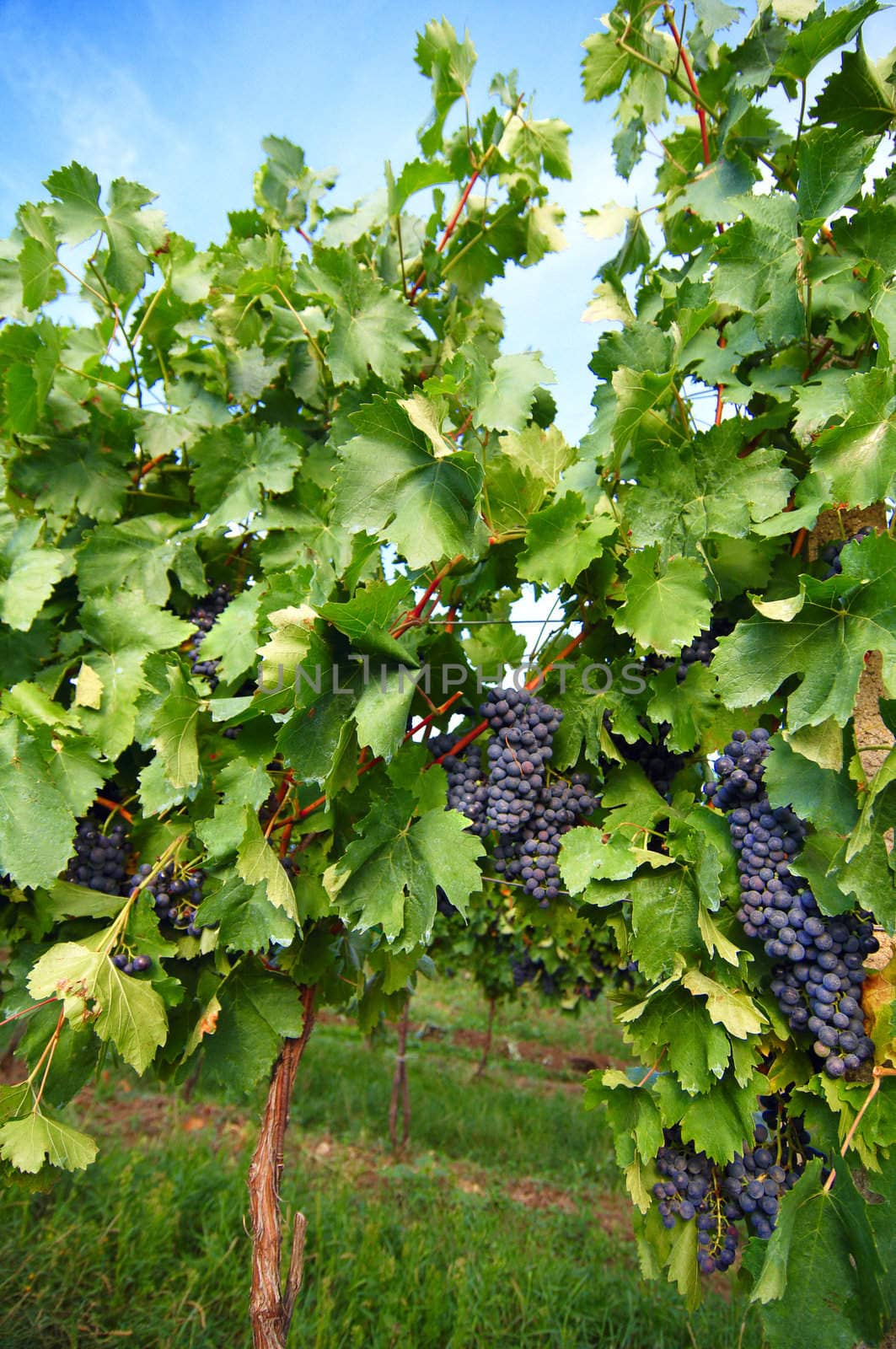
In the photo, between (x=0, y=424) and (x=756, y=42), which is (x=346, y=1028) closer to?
(x=0, y=424)

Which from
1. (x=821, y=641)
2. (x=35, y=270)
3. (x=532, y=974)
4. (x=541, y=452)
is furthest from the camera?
(x=532, y=974)

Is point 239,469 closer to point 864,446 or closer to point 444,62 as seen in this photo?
point 444,62

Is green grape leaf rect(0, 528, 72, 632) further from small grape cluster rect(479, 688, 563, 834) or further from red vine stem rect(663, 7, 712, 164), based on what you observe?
red vine stem rect(663, 7, 712, 164)

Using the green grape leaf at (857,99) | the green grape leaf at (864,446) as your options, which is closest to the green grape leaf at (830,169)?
the green grape leaf at (857,99)

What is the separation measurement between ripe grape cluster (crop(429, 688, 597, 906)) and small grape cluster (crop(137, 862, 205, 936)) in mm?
559

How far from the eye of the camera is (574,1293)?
387 centimetres

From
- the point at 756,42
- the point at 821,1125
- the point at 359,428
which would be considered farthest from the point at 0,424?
the point at 821,1125

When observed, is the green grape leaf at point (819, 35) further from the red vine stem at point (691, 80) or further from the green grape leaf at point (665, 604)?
the green grape leaf at point (665, 604)

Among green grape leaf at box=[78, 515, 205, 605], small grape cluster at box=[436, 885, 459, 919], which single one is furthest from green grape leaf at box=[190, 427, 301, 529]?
small grape cluster at box=[436, 885, 459, 919]

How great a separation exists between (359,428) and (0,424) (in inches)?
48.9

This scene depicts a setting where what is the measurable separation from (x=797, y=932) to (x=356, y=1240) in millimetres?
4115

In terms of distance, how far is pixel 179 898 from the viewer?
1.68 m

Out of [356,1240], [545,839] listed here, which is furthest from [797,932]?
[356,1240]

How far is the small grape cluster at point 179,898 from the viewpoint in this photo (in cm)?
165
